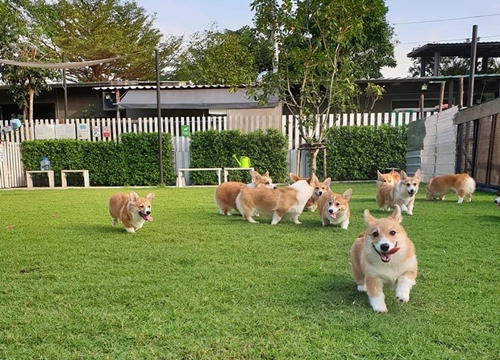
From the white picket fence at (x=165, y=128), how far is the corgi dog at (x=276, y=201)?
20.8ft

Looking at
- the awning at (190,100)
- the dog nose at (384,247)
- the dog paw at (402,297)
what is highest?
the awning at (190,100)

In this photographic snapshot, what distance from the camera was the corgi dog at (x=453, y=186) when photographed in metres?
5.69

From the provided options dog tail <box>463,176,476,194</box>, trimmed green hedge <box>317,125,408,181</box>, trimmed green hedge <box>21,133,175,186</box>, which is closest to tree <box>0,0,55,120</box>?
trimmed green hedge <box>21,133,175,186</box>

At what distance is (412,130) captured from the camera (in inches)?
387

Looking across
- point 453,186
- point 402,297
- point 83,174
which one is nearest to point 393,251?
point 402,297

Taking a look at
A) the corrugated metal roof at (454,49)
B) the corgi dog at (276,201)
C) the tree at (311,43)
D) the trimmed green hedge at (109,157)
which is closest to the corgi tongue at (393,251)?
the corgi dog at (276,201)

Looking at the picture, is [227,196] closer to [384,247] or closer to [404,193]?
[404,193]

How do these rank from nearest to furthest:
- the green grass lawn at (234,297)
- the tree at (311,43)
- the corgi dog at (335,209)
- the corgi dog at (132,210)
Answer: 1. the green grass lawn at (234,297)
2. the corgi dog at (132,210)
3. the corgi dog at (335,209)
4. the tree at (311,43)

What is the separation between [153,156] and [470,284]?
9207 millimetres

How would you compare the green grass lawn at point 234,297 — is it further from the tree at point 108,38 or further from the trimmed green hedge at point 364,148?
the tree at point 108,38

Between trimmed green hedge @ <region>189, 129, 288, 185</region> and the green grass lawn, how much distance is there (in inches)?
254

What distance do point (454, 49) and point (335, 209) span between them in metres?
14.3

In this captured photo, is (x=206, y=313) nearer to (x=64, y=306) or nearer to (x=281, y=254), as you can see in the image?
(x=64, y=306)

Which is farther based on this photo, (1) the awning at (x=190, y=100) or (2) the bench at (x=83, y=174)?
(1) the awning at (x=190, y=100)
